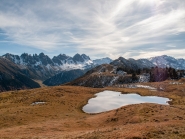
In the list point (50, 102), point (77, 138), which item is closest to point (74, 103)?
point (50, 102)

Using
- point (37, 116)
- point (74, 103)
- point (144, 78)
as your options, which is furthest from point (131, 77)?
point (37, 116)

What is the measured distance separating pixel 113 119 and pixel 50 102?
31.3 meters

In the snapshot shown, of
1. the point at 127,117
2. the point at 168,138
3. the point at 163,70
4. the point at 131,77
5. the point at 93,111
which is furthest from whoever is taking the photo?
the point at 163,70

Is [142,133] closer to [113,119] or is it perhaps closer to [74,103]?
[113,119]

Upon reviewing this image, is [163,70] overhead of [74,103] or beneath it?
overhead

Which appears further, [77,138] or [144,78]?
[144,78]

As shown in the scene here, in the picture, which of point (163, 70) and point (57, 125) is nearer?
point (57, 125)

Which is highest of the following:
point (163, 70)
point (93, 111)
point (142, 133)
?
point (163, 70)

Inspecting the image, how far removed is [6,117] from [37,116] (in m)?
7.68

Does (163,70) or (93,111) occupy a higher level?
(163,70)

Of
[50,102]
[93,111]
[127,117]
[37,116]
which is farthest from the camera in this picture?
[50,102]

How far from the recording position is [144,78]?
18038 cm

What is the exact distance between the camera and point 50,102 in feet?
211

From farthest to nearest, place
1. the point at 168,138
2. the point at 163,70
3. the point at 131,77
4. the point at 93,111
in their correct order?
1. the point at 163,70
2. the point at 131,77
3. the point at 93,111
4. the point at 168,138
